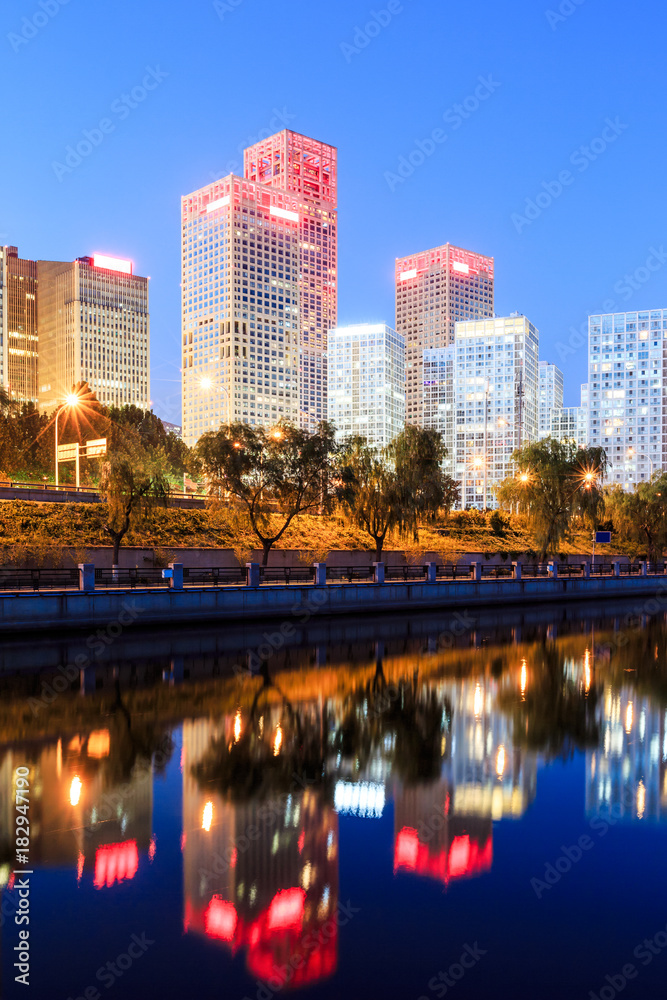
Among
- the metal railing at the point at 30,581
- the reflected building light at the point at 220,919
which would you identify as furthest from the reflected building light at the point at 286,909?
the metal railing at the point at 30,581

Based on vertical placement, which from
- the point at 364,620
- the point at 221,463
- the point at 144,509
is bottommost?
the point at 364,620

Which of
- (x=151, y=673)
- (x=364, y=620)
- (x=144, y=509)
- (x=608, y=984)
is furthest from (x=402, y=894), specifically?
(x=144, y=509)

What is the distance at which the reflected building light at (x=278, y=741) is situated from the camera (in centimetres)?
1200

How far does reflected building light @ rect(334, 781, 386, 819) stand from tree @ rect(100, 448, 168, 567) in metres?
28.9

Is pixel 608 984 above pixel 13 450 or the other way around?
the other way around

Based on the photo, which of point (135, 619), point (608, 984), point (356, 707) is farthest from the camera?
point (135, 619)

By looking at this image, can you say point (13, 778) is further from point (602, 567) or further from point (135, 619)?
point (602, 567)

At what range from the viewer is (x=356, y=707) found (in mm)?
15500

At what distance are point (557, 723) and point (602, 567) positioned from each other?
45.1 meters

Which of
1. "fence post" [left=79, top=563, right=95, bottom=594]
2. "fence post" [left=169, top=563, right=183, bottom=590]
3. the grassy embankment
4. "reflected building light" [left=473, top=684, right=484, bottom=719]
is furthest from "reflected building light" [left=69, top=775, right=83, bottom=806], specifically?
the grassy embankment

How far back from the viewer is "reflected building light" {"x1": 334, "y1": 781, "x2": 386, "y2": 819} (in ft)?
31.0

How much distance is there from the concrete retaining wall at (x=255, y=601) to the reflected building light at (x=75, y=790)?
15824mm
